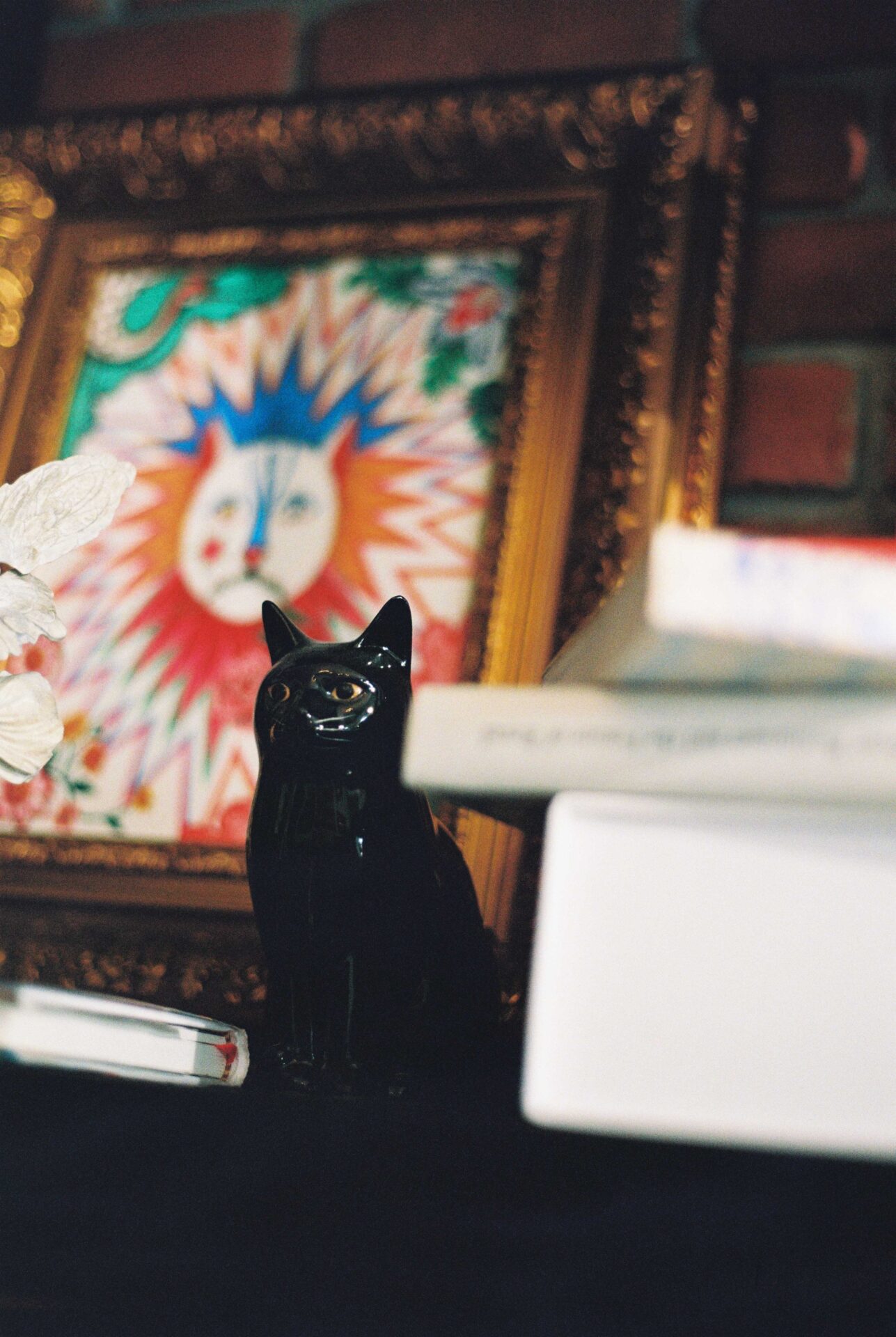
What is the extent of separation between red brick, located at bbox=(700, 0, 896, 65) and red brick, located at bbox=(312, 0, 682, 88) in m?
0.03

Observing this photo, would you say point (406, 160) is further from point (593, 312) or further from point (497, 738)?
point (497, 738)

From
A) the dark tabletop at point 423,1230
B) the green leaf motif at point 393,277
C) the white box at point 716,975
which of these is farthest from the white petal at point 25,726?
the green leaf motif at point 393,277

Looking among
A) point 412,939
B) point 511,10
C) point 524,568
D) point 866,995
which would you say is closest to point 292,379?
point 524,568

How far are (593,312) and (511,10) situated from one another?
0.88ft

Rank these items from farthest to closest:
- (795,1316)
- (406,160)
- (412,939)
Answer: (406,160) < (412,939) < (795,1316)

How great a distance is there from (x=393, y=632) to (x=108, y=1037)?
185 mm

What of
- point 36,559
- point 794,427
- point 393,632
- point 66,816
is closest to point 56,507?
point 36,559

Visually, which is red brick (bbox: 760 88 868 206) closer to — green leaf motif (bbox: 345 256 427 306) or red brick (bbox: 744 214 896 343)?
red brick (bbox: 744 214 896 343)

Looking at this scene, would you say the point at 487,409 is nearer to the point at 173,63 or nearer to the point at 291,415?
the point at 291,415

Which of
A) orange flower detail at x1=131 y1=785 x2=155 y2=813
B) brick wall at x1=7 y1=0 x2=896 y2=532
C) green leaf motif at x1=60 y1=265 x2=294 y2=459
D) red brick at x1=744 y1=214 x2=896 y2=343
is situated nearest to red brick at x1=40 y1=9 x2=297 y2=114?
brick wall at x1=7 y1=0 x2=896 y2=532

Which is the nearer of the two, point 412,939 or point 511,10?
point 412,939

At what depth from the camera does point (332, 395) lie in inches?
28.9

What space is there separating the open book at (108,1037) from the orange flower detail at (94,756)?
0.32 metres

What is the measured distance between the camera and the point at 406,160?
2.52ft
